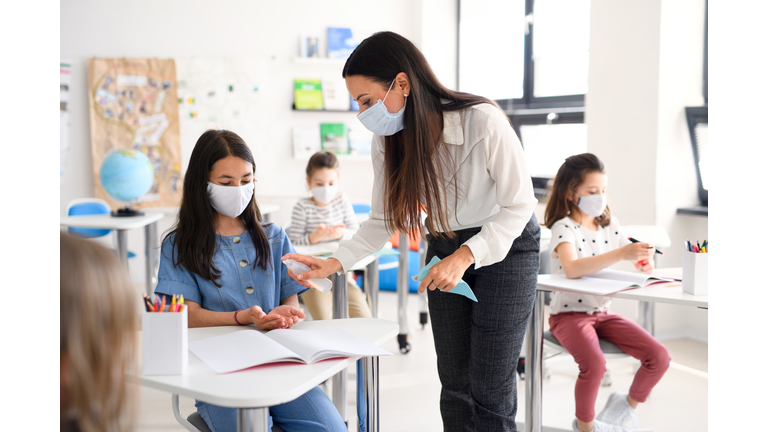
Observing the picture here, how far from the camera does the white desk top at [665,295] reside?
161 cm

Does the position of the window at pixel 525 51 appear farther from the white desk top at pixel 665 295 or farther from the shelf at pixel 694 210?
the white desk top at pixel 665 295

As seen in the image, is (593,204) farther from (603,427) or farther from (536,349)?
(603,427)

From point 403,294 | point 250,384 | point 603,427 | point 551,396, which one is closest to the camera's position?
point 250,384

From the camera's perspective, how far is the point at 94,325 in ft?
2.29

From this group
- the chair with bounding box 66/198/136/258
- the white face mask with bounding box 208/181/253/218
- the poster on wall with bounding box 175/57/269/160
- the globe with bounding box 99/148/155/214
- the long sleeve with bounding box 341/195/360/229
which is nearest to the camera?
the white face mask with bounding box 208/181/253/218

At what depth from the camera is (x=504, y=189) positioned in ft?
4.05

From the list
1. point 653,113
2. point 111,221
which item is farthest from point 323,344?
point 653,113

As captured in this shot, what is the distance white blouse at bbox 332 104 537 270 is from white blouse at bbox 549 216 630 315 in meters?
0.82

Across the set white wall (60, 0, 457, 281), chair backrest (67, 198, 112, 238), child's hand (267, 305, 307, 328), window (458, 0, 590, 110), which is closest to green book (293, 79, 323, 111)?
white wall (60, 0, 457, 281)

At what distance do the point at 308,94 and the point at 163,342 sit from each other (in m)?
4.21

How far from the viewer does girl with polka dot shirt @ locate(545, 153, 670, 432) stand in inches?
73.8

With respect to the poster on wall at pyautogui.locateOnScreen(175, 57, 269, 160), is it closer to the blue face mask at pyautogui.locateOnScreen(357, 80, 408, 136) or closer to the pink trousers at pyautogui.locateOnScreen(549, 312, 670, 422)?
the pink trousers at pyautogui.locateOnScreen(549, 312, 670, 422)
